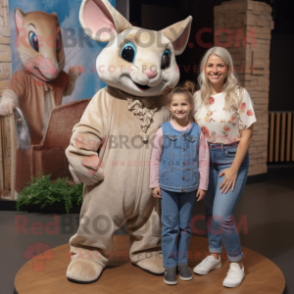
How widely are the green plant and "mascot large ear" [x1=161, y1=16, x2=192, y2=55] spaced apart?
2142mm

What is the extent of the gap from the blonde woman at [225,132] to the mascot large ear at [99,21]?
59 centimetres

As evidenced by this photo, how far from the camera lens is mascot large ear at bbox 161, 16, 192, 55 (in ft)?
8.39

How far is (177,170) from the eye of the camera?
2309 mm

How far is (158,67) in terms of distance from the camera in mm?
2340

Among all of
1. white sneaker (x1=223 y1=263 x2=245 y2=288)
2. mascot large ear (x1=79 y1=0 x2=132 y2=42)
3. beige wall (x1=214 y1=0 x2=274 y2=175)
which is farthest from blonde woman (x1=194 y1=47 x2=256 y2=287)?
beige wall (x1=214 y1=0 x2=274 y2=175)

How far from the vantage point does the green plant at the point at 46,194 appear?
4.14 metres

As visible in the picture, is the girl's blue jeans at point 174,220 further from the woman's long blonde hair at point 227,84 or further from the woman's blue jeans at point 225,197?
the woman's long blonde hair at point 227,84

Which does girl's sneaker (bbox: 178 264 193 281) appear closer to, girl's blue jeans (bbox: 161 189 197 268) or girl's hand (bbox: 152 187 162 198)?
girl's blue jeans (bbox: 161 189 197 268)

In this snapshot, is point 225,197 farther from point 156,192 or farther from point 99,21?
point 99,21

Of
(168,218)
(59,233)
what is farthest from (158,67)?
(59,233)

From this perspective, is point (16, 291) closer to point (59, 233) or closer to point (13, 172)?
point (59, 233)

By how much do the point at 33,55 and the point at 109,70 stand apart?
207 cm

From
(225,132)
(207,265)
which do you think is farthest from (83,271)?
(225,132)

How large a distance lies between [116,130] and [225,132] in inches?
25.9
